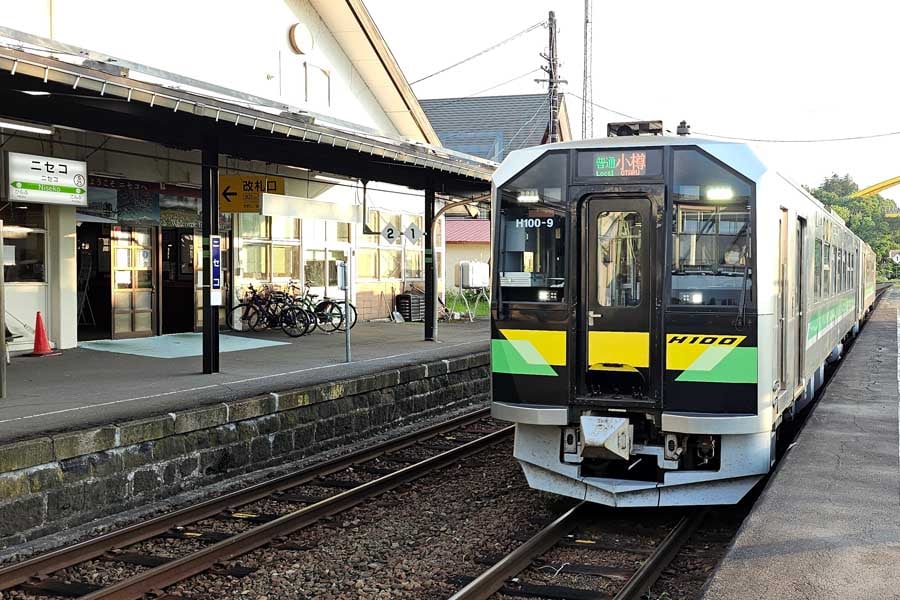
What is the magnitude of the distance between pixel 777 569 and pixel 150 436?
537 cm

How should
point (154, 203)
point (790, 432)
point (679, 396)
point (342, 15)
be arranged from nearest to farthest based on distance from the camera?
point (679, 396)
point (790, 432)
point (154, 203)
point (342, 15)

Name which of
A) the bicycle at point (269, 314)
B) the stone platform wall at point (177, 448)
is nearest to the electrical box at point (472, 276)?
the bicycle at point (269, 314)

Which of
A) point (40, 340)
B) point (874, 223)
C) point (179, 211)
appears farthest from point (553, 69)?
point (874, 223)

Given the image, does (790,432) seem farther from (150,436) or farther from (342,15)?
(342,15)

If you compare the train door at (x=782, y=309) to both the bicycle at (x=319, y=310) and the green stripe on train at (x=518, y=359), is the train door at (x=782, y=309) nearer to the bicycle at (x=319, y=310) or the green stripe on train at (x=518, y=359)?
the green stripe on train at (x=518, y=359)

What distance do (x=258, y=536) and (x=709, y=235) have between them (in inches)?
157

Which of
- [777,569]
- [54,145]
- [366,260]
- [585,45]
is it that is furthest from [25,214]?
[585,45]

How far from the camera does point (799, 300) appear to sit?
27.9ft

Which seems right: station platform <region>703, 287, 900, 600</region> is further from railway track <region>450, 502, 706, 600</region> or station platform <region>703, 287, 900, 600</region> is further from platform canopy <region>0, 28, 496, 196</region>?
platform canopy <region>0, 28, 496, 196</region>

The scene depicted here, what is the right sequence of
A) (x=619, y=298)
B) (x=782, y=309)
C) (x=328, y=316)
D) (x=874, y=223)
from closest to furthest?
(x=619, y=298) < (x=782, y=309) < (x=328, y=316) < (x=874, y=223)

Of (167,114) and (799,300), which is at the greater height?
(167,114)

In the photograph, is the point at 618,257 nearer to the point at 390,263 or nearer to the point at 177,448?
the point at 177,448

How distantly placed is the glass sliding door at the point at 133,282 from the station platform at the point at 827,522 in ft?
36.2

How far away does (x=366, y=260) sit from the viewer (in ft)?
72.1
